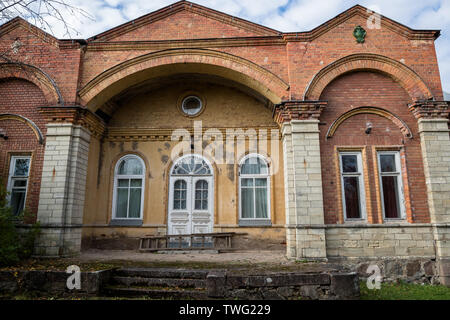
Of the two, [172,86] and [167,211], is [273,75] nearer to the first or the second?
[172,86]

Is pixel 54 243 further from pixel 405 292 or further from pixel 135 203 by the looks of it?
pixel 405 292

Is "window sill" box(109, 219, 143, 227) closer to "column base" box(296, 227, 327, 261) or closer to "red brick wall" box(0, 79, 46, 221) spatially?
"red brick wall" box(0, 79, 46, 221)

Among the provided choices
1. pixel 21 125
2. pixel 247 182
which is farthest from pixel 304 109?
pixel 21 125

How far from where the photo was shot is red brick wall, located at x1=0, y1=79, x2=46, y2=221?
877 centimetres

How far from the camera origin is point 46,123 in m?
8.85

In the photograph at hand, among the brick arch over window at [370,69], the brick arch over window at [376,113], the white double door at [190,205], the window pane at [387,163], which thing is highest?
the brick arch over window at [370,69]

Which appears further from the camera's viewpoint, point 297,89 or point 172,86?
point 172,86

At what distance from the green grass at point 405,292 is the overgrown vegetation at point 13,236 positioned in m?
7.64

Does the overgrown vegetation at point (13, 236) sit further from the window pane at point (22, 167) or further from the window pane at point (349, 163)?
the window pane at point (349, 163)

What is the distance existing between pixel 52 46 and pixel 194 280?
8.08 meters

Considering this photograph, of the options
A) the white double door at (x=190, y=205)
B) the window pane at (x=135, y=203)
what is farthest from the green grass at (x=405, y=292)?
the window pane at (x=135, y=203)

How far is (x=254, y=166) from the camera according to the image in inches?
417

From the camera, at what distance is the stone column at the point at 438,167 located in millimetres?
7484
